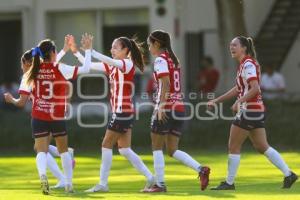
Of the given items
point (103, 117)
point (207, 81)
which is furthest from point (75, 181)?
point (207, 81)

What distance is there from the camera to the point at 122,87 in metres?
13.9

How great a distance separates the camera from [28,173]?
19062 millimetres

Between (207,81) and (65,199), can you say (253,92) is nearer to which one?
→ (65,199)

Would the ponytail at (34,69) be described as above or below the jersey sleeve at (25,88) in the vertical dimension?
above

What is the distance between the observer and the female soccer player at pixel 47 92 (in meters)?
13.6

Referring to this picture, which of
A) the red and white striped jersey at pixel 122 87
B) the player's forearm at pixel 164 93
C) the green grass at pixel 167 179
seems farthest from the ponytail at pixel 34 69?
the player's forearm at pixel 164 93

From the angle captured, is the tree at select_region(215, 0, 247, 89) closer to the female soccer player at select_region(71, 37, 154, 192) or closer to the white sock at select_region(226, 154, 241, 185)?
the female soccer player at select_region(71, 37, 154, 192)

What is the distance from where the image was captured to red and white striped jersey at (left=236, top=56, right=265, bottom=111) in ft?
44.8

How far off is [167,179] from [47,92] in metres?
3.91

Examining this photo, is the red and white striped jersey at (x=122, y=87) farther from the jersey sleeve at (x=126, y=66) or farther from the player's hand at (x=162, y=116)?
the player's hand at (x=162, y=116)

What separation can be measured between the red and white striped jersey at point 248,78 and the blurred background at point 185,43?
10.6 meters

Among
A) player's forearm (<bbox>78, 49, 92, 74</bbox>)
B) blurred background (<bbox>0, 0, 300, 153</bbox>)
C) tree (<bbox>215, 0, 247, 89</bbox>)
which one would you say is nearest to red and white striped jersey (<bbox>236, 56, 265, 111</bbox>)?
player's forearm (<bbox>78, 49, 92, 74</bbox>)

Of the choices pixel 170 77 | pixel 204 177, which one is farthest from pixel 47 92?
pixel 204 177

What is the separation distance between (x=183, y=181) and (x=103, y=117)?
9.70 m
